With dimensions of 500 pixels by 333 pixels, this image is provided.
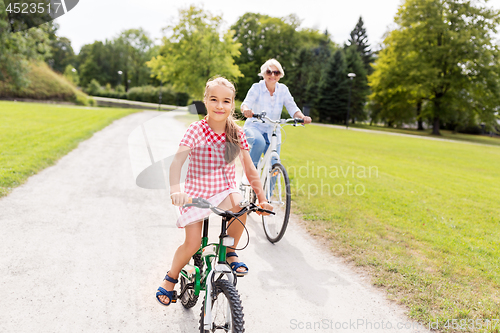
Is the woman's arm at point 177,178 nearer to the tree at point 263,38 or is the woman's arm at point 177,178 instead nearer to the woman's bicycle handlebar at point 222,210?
the woman's bicycle handlebar at point 222,210

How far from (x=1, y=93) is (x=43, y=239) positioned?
35.5 metres

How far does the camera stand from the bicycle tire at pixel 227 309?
6.60 feet

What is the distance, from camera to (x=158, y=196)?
5992 millimetres

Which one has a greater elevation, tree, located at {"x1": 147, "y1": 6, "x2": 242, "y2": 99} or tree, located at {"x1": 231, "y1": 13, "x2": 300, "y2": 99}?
tree, located at {"x1": 231, "y1": 13, "x2": 300, "y2": 99}

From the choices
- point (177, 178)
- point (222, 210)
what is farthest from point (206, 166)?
point (222, 210)

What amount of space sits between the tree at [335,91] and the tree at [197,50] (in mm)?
14657

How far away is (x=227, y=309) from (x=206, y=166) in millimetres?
945

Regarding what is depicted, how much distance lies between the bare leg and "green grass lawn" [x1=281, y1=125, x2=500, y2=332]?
2.07 meters

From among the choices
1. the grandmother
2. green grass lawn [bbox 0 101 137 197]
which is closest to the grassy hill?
green grass lawn [bbox 0 101 137 197]

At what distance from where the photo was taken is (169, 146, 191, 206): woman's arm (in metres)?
2.02

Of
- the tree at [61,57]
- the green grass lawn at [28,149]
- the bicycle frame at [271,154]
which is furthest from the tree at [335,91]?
the tree at [61,57]

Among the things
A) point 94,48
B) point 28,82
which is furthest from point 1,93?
point 94,48

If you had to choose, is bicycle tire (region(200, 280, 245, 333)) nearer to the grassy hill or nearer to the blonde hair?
the blonde hair

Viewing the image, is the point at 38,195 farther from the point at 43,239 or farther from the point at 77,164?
the point at 77,164
